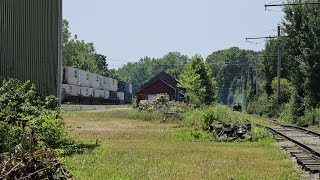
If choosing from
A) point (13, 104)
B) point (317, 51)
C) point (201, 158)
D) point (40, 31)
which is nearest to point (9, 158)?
point (13, 104)

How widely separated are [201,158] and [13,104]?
17.3 ft

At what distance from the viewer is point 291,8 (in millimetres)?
43406

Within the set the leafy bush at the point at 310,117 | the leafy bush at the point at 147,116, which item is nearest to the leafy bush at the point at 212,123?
the leafy bush at the point at 310,117

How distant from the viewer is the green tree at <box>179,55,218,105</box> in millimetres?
70875

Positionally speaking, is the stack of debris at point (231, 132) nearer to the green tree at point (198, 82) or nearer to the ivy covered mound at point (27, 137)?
the ivy covered mound at point (27, 137)

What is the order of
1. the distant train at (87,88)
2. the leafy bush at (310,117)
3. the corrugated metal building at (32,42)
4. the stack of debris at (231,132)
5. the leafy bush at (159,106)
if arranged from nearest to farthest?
the corrugated metal building at (32,42), the stack of debris at (231,132), the leafy bush at (310,117), the leafy bush at (159,106), the distant train at (87,88)

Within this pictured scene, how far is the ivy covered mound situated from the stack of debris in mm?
8156

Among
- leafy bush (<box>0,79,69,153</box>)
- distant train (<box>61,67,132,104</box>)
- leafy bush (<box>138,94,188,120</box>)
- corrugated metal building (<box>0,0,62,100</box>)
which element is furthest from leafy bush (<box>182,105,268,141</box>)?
distant train (<box>61,67,132,104</box>)

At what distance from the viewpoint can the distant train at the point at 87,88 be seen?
6294cm

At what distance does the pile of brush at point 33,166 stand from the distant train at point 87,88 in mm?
54622

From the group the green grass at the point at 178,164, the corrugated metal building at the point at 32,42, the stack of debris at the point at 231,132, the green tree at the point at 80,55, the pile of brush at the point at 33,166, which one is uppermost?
the green tree at the point at 80,55

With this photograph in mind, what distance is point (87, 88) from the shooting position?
74.5 m

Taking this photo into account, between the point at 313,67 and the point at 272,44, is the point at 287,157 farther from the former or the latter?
the point at 272,44

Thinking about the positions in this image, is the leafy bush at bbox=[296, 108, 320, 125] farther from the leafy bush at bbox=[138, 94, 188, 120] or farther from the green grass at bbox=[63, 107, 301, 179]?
the green grass at bbox=[63, 107, 301, 179]
